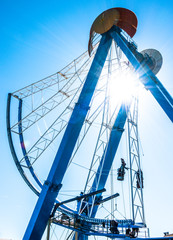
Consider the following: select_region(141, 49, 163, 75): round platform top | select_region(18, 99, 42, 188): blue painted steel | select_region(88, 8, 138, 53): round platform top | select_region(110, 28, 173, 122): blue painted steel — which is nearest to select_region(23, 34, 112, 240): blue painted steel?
select_region(88, 8, 138, 53): round platform top

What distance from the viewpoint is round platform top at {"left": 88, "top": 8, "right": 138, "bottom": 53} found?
52.1 ft

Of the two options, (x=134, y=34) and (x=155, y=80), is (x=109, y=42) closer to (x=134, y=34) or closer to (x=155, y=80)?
(x=134, y=34)

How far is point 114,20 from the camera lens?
16.1 metres

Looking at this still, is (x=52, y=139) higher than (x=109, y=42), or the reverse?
(x=109, y=42)

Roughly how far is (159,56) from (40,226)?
51.7ft

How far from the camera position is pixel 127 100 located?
18.4 meters

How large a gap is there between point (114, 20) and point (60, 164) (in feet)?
40.2

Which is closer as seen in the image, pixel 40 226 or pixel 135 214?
pixel 40 226

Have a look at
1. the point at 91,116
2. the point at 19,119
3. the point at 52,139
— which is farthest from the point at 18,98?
the point at 91,116

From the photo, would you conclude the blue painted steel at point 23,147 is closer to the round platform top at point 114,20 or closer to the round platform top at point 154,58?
the round platform top at point 114,20

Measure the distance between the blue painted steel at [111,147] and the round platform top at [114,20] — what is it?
680 centimetres

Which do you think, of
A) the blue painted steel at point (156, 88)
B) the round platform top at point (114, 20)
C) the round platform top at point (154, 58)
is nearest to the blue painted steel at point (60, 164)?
the round platform top at point (114, 20)

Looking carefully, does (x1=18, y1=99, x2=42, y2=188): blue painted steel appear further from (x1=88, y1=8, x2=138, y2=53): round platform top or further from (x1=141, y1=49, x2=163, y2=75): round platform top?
(x1=141, y1=49, x2=163, y2=75): round platform top

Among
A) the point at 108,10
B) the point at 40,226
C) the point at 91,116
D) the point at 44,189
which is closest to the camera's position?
the point at 40,226
